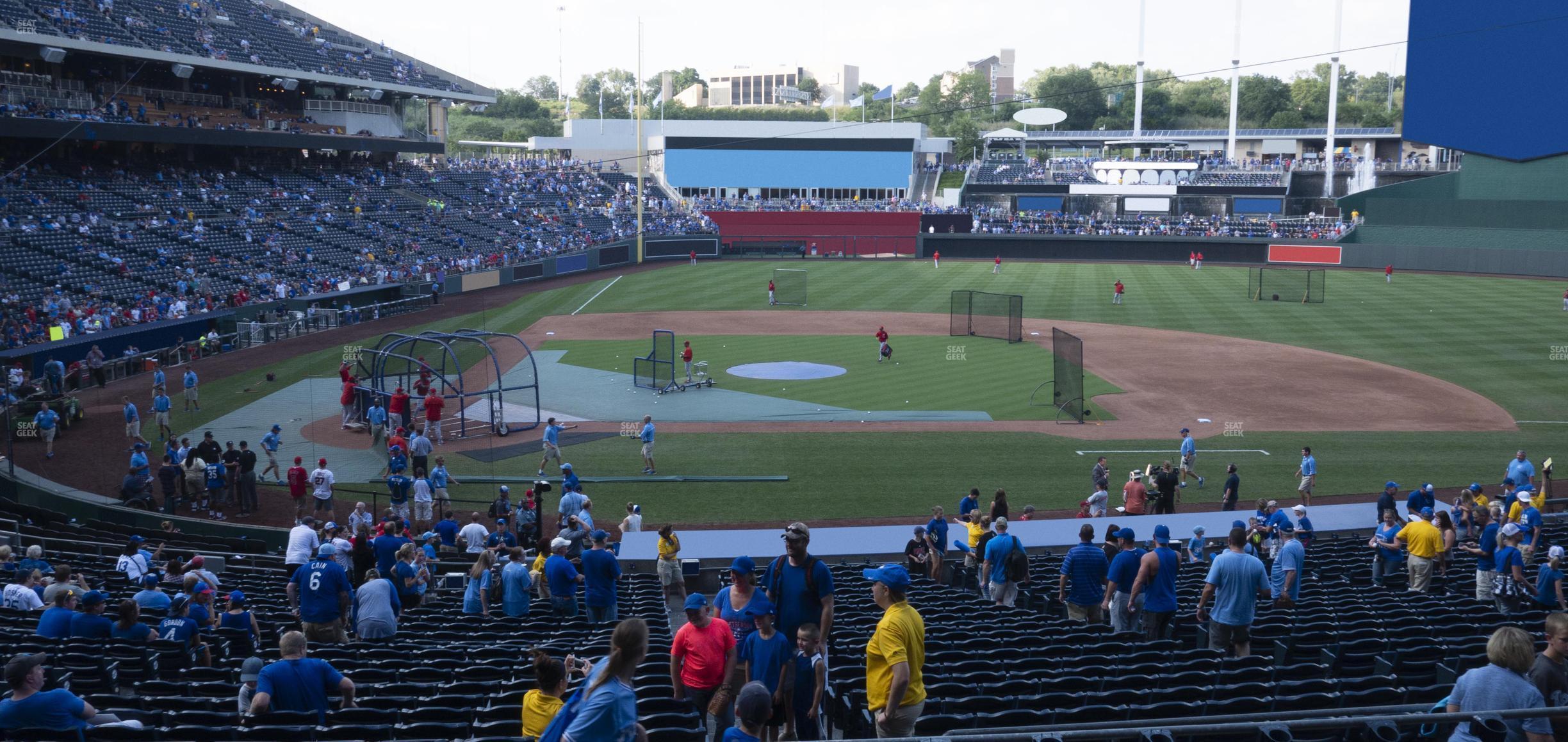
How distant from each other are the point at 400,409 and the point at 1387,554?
66.6ft

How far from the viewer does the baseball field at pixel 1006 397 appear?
78.9 feet

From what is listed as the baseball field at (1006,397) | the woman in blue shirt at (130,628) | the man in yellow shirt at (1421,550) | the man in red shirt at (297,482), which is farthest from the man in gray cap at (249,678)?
the man in yellow shirt at (1421,550)

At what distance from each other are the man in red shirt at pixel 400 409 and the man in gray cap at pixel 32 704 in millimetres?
18934

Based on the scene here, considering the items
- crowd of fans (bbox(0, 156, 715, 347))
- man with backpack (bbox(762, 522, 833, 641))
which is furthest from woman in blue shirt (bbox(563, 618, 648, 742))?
crowd of fans (bbox(0, 156, 715, 347))

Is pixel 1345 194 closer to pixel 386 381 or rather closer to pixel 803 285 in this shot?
pixel 803 285

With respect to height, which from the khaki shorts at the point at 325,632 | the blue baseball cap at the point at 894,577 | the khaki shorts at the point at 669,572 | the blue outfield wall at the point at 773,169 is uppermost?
the blue outfield wall at the point at 773,169

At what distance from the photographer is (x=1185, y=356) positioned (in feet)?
128

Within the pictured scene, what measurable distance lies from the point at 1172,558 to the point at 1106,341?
33.0 m

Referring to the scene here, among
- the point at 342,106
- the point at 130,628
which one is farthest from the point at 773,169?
the point at 130,628

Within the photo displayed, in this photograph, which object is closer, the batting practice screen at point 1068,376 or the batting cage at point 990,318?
the batting practice screen at point 1068,376

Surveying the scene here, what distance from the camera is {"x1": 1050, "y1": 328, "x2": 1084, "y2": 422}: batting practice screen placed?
30062 mm

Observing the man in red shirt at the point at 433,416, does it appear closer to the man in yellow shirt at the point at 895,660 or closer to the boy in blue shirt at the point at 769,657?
the boy in blue shirt at the point at 769,657

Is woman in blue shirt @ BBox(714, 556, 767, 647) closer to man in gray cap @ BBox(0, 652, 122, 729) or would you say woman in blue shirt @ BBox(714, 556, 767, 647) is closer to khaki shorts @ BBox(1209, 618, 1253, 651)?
man in gray cap @ BBox(0, 652, 122, 729)

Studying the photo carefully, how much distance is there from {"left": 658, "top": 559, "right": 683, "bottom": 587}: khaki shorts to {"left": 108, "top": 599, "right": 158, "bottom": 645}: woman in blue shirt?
20.7 feet
